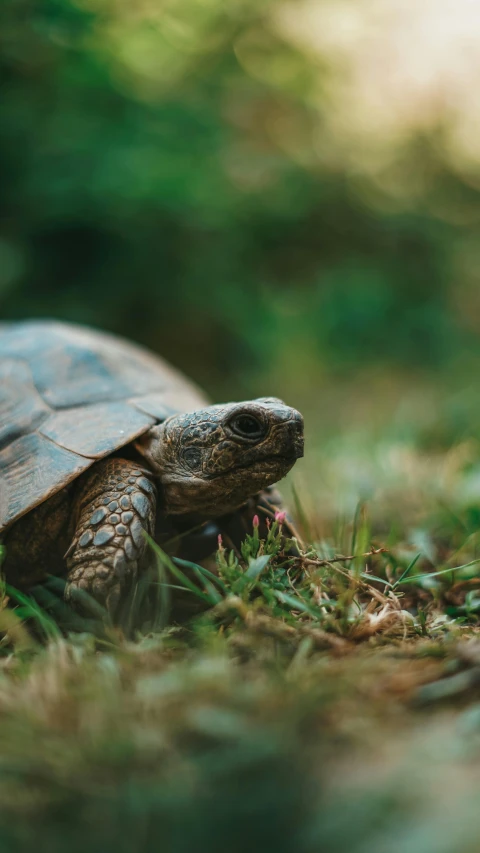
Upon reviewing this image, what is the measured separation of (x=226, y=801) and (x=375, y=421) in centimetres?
491

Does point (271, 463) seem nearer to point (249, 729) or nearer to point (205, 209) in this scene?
point (249, 729)

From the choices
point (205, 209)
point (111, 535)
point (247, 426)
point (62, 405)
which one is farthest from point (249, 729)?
point (205, 209)

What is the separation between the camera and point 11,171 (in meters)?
6.40

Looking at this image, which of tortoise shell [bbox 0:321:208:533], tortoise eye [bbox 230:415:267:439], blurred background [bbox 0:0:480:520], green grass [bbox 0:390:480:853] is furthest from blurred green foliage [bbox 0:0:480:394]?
green grass [bbox 0:390:480:853]

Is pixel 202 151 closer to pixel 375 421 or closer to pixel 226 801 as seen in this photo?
pixel 375 421

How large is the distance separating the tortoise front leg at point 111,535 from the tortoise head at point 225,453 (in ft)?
0.38

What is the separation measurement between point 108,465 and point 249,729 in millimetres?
1314

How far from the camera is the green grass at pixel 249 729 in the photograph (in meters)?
1.10

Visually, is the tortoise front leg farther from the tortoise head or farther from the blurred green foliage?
the blurred green foliage

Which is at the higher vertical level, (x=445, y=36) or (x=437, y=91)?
(x=445, y=36)

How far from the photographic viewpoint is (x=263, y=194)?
829 centimetres

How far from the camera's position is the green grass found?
3.62 ft

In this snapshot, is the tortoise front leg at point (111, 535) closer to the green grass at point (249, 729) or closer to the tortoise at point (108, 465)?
the tortoise at point (108, 465)

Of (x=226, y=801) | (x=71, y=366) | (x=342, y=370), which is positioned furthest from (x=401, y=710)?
(x=342, y=370)
